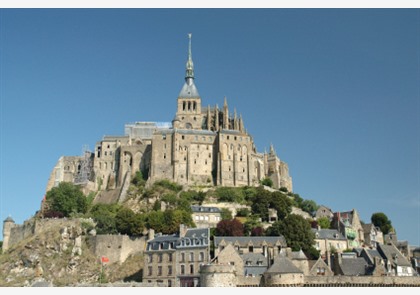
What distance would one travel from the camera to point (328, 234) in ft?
190

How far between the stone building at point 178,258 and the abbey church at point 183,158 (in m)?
23.1

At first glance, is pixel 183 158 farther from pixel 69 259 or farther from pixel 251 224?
pixel 69 259

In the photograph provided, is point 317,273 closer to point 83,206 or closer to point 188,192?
point 188,192

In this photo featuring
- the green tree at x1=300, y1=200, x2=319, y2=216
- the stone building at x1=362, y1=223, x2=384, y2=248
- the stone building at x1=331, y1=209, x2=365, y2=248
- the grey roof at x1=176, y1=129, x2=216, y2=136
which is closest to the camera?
the stone building at x1=331, y1=209, x2=365, y2=248

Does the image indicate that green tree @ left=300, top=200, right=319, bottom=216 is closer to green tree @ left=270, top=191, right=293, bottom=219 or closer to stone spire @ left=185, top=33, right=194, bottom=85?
green tree @ left=270, top=191, right=293, bottom=219

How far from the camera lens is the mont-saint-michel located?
47.3 meters

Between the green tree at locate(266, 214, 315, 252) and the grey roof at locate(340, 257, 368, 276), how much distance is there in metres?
4.84

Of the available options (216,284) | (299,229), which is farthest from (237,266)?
(299,229)

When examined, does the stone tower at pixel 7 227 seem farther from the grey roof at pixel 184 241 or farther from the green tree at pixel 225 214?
the green tree at pixel 225 214

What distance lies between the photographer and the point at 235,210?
66.4 metres

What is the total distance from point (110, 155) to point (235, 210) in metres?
23.0

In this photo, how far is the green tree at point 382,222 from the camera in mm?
74825

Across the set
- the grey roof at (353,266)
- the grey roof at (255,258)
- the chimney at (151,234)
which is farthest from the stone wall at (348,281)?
the chimney at (151,234)

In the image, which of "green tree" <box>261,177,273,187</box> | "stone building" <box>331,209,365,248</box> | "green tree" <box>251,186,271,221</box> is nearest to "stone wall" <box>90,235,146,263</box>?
"green tree" <box>251,186,271,221</box>
